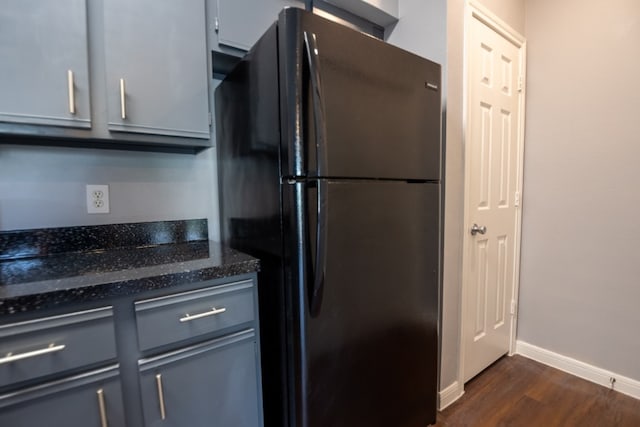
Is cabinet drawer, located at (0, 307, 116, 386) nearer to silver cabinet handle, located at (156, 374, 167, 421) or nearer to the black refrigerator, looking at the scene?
silver cabinet handle, located at (156, 374, 167, 421)

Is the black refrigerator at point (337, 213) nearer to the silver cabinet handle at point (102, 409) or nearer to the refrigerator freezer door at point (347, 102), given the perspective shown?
the refrigerator freezer door at point (347, 102)

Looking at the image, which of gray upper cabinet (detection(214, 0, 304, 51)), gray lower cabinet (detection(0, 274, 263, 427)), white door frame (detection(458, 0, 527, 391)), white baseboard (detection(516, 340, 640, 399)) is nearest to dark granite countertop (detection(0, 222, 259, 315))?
gray lower cabinet (detection(0, 274, 263, 427))

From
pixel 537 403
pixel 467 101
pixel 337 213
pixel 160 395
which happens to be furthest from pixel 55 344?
pixel 537 403

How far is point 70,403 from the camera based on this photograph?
807mm

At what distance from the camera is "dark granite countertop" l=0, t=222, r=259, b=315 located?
77cm

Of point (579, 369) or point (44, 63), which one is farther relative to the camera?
point (579, 369)

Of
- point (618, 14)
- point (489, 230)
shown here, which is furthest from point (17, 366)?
point (618, 14)

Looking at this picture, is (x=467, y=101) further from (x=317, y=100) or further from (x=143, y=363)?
(x=143, y=363)

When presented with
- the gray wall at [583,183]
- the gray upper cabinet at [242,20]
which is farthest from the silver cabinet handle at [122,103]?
the gray wall at [583,183]

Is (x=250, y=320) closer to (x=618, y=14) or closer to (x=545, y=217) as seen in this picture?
(x=545, y=217)

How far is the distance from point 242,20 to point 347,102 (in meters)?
0.70

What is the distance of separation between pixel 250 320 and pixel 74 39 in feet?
3.69

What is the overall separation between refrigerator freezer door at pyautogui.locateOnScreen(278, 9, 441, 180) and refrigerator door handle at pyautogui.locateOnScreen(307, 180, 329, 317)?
A: 2.7 inches

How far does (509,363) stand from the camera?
6.85 ft
